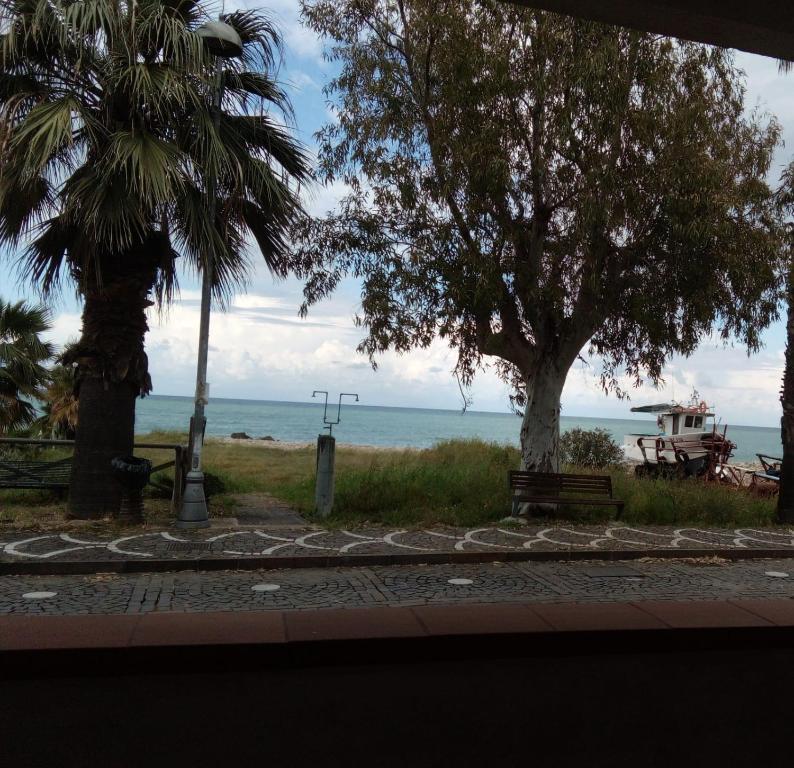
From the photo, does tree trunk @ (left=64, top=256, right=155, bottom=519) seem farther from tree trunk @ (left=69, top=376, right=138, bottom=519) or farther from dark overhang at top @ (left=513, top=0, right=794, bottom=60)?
dark overhang at top @ (left=513, top=0, right=794, bottom=60)

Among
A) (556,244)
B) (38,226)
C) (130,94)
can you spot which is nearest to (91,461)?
(38,226)

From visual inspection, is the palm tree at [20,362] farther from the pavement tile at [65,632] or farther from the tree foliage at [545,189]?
the pavement tile at [65,632]

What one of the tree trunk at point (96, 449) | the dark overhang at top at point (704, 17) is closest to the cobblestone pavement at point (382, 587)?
the tree trunk at point (96, 449)

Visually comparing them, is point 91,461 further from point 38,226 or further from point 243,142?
A: point 243,142

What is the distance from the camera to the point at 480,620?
16.7 ft

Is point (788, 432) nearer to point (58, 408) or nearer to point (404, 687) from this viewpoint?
point (404, 687)

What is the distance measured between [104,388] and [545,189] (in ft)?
22.0

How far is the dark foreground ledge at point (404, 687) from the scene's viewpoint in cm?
354

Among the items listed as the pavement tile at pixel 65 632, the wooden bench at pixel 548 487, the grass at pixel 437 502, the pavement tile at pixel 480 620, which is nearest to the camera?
the pavement tile at pixel 65 632

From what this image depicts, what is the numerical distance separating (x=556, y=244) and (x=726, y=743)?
8135 mm

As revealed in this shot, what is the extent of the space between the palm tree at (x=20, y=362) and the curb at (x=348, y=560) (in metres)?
8.91

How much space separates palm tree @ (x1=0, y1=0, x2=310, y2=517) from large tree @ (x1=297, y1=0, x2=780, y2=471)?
1.49m

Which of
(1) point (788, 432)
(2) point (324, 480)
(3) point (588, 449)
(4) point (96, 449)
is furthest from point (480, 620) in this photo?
(3) point (588, 449)

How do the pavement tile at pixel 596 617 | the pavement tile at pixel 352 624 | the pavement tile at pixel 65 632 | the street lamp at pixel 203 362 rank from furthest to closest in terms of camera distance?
the street lamp at pixel 203 362, the pavement tile at pixel 596 617, the pavement tile at pixel 352 624, the pavement tile at pixel 65 632
